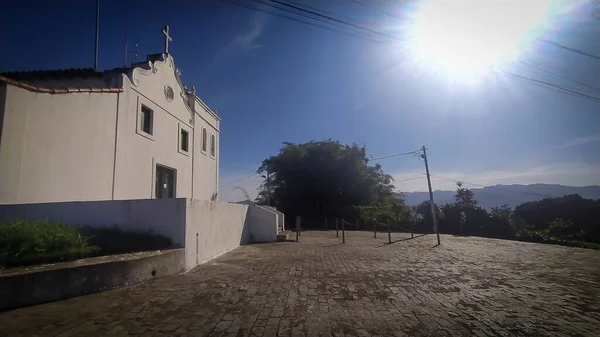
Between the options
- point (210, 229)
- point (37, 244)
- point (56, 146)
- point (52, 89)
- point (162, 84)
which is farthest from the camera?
point (162, 84)

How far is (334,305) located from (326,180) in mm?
27120

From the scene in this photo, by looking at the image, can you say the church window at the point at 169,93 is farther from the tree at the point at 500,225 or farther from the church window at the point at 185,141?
the tree at the point at 500,225

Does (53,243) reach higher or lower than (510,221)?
higher

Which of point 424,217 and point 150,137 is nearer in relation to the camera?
point 150,137

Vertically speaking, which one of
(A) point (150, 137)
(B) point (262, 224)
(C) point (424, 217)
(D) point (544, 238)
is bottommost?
(D) point (544, 238)

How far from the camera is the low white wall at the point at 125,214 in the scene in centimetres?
750

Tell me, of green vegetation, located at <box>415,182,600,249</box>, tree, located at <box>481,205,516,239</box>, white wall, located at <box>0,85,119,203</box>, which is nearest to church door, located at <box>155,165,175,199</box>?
white wall, located at <box>0,85,119,203</box>

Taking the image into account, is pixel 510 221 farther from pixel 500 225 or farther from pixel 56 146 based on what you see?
pixel 56 146

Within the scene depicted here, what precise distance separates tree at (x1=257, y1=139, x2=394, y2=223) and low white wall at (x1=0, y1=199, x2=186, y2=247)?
24.7m

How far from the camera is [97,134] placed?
921cm

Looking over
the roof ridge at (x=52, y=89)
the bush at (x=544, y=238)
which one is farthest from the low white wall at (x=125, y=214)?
the bush at (x=544, y=238)

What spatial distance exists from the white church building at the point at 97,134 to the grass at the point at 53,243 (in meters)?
1.74

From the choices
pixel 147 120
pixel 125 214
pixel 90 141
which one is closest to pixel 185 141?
pixel 147 120

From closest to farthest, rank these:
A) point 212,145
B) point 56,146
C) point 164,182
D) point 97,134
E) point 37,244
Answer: point 37,244 < point 56,146 < point 97,134 < point 164,182 < point 212,145
